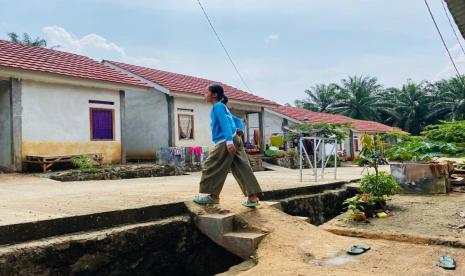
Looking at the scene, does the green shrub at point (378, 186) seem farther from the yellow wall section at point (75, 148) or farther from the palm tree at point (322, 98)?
the palm tree at point (322, 98)

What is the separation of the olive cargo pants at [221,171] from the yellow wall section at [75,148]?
850cm

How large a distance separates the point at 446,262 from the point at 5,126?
11499 millimetres

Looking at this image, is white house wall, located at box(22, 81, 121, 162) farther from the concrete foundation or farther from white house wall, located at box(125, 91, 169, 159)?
the concrete foundation

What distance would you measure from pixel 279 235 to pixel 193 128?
43.4 ft

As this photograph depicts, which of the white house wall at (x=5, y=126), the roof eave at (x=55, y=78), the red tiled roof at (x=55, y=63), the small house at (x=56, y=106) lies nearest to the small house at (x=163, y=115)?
the red tiled roof at (x=55, y=63)

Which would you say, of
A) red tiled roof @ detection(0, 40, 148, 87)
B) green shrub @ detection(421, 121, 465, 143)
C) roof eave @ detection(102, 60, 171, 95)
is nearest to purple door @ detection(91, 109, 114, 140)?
red tiled roof @ detection(0, 40, 148, 87)

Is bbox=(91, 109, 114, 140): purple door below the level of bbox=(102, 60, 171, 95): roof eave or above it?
below

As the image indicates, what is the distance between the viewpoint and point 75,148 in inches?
510

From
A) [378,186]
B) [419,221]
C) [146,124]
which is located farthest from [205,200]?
[146,124]

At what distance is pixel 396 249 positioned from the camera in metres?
4.31

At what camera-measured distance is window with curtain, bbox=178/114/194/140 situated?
55.1 ft

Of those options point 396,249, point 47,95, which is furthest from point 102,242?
point 47,95

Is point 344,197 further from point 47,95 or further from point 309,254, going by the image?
point 47,95

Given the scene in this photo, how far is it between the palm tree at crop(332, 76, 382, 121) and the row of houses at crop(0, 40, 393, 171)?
78.2 feet
